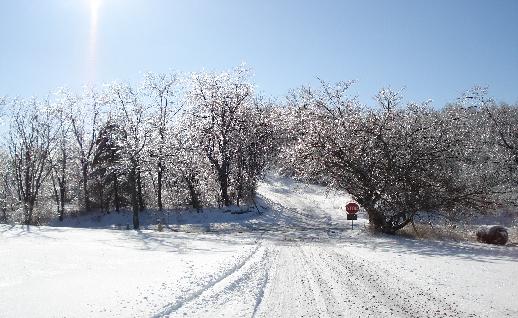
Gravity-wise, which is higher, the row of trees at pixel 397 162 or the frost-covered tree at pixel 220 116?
the frost-covered tree at pixel 220 116

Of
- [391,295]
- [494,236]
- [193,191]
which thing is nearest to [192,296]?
[391,295]

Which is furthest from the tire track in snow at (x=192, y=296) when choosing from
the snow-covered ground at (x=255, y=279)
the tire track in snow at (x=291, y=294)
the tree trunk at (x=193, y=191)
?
the tree trunk at (x=193, y=191)

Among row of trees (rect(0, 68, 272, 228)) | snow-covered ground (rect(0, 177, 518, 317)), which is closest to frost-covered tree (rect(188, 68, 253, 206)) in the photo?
row of trees (rect(0, 68, 272, 228))

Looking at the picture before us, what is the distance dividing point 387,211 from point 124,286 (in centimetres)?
1669

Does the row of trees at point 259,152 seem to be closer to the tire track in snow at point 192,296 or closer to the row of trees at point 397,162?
the row of trees at point 397,162

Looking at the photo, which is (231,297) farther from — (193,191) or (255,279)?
(193,191)

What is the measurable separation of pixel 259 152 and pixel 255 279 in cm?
4174

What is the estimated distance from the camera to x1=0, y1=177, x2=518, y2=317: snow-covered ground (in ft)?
25.8

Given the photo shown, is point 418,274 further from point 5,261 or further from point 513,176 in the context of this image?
point 513,176

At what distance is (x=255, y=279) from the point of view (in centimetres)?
1059

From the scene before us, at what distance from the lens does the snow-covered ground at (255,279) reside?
7879 mm

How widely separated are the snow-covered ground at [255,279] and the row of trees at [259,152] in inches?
190

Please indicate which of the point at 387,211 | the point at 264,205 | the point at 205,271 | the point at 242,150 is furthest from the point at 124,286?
the point at 242,150

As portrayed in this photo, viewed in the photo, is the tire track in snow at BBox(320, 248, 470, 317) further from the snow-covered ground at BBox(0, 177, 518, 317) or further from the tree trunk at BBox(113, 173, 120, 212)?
the tree trunk at BBox(113, 173, 120, 212)
